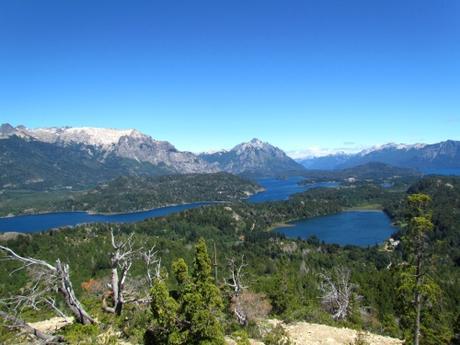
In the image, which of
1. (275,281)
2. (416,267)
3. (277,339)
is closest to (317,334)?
(277,339)

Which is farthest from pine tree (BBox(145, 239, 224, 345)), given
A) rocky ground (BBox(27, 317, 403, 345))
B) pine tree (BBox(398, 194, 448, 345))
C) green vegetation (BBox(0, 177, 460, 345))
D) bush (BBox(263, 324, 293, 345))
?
pine tree (BBox(398, 194, 448, 345))

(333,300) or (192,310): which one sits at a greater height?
(192,310)

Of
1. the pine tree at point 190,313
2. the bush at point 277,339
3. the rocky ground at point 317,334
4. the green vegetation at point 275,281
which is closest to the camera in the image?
the pine tree at point 190,313

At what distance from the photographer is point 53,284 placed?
25.1m

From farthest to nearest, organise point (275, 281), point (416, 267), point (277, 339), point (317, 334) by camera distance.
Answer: point (275, 281)
point (317, 334)
point (277, 339)
point (416, 267)

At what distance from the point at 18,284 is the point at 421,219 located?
340 ft

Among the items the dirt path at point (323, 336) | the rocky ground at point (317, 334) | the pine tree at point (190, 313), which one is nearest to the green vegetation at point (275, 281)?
the pine tree at point (190, 313)

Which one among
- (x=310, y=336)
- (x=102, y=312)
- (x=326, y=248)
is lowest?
(x=326, y=248)

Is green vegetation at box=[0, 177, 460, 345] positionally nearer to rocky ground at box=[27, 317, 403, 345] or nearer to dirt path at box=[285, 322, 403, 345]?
rocky ground at box=[27, 317, 403, 345]

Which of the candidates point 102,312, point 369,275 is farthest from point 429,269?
point 369,275

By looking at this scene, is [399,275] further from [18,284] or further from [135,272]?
[18,284]

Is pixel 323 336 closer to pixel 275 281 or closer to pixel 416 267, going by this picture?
pixel 416 267

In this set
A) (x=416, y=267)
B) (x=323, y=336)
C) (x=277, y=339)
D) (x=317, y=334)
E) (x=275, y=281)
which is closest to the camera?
(x=416, y=267)

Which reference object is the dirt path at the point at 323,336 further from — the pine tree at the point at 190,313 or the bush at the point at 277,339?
the pine tree at the point at 190,313
